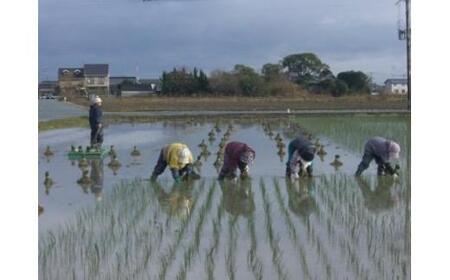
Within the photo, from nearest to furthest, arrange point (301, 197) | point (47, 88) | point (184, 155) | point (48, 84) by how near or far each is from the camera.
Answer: point (48, 84) → point (47, 88) → point (301, 197) → point (184, 155)

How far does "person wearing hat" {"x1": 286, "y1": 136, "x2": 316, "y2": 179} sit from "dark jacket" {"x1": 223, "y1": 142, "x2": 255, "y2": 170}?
1.36 feet

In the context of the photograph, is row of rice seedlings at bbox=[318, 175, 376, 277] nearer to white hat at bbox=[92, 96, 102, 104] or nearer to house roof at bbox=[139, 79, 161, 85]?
house roof at bbox=[139, 79, 161, 85]

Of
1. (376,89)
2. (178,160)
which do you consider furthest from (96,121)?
(376,89)

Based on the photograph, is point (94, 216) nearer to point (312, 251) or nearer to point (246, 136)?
point (312, 251)

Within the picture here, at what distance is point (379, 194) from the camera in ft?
18.5

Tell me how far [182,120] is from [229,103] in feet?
18.4

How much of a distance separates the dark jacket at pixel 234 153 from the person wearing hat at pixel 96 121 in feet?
4.61

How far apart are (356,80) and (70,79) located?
8.01 feet

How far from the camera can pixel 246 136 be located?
11.0 metres

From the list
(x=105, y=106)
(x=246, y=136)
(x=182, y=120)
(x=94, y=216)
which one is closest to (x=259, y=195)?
(x=94, y=216)

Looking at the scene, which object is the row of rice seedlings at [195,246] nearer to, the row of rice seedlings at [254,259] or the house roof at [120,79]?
the row of rice seedlings at [254,259]

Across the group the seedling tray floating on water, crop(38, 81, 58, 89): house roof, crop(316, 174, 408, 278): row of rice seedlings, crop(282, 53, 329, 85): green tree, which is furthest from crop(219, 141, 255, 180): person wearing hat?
the seedling tray floating on water

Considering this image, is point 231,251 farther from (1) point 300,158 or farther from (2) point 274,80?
(1) point 300,158
